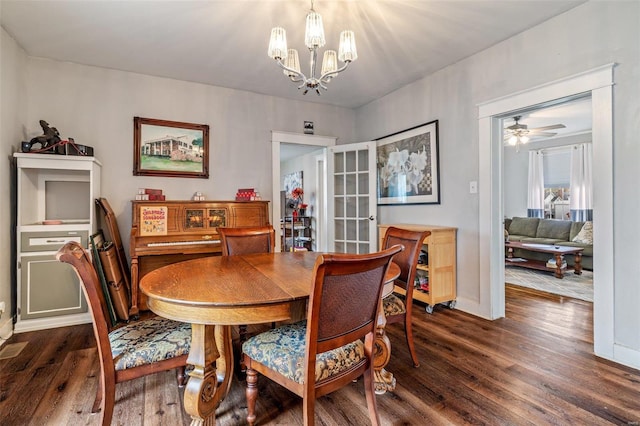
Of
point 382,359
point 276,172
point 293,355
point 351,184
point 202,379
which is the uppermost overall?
point 276,172

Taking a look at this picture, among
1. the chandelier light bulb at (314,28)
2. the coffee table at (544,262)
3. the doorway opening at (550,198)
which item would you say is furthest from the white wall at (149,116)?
the coffee table at (544,262)

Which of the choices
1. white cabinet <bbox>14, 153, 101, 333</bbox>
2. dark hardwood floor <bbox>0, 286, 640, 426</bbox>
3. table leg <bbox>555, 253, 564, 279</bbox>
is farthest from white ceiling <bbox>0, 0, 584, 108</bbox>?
table leg <bbox>555, 253, 564, 279</bbox>

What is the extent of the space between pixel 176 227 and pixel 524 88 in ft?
11.8

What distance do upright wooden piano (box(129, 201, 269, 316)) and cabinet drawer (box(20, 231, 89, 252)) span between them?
432mm

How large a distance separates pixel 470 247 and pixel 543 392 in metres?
1.55

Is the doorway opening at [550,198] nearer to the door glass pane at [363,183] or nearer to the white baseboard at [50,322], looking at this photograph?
the door glass pane at [363,183]

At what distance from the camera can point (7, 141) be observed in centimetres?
263

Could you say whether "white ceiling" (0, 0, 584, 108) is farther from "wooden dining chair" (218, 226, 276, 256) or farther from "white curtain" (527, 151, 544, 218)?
"white curtain" (527, 151, 544, 218)

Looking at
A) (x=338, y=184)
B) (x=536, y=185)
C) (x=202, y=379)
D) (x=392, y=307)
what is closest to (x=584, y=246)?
(x=536, y=185)

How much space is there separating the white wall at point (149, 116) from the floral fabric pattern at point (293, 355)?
2718mm

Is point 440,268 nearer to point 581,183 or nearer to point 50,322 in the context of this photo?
point 50,322

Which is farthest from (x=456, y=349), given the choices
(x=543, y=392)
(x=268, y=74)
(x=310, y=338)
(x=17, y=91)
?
(x=17, y=91)

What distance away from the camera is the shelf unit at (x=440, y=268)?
3.14m

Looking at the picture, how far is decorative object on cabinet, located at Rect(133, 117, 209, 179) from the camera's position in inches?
136
